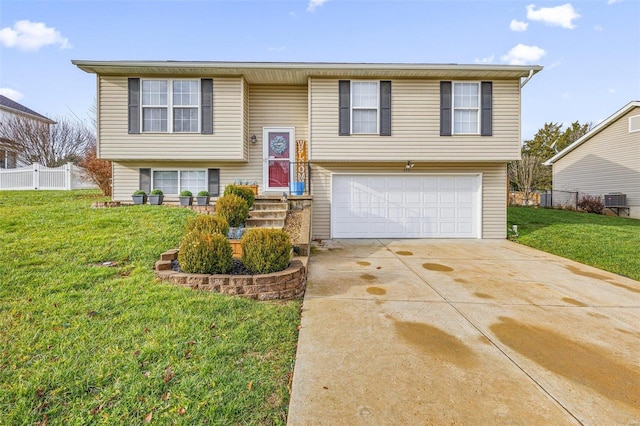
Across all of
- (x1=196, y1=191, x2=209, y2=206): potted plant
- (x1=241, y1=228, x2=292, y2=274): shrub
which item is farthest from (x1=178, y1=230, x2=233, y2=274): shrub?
(x1=196, y1=191, x2=209, y2=206): potted plant

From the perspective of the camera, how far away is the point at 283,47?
41.4 feet

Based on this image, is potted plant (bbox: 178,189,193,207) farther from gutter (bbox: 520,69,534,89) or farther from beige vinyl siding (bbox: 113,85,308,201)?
gutter (bbox: 520,69,534,89)

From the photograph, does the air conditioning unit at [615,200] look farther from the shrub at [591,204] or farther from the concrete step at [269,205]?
the concrete step at [269,205]

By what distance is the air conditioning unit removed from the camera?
13.9 m

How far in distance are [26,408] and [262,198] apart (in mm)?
6270

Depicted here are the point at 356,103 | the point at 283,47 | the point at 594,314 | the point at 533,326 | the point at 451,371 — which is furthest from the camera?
the point at 283,47

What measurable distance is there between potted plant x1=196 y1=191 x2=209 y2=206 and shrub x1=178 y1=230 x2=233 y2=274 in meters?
4.59

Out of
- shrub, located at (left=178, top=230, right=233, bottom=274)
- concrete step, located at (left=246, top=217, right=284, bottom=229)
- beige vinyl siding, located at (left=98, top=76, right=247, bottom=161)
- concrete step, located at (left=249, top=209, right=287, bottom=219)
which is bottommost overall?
shrub, located at (left=178, top=230, right=233, bottom=274)

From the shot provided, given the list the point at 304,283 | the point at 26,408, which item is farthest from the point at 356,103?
the point at 26,408

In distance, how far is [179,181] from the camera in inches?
361

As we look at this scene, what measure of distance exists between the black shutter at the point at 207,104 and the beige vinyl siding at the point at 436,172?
3.25 metres

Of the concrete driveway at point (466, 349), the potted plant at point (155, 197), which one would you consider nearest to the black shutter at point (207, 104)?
the potted plant at point (155, 197)

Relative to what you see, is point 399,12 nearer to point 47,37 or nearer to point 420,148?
point 420,148

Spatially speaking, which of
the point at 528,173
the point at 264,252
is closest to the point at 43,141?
the point at 264,252
